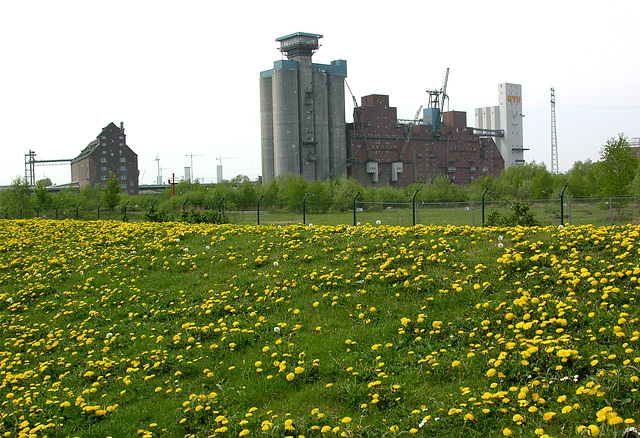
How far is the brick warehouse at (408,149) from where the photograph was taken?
131 meters

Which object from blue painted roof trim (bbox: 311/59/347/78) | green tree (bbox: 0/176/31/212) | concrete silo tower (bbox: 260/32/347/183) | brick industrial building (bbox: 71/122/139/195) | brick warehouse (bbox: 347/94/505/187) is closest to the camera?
green tree (bbox: 0/176/31/212)

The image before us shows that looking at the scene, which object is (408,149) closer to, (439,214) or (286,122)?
(286,122)

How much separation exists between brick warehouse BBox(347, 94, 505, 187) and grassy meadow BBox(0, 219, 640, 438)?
11574cm

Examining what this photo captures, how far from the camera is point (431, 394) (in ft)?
22.3

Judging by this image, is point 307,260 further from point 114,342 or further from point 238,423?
point 238,423

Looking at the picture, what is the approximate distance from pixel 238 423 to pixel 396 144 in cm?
13358

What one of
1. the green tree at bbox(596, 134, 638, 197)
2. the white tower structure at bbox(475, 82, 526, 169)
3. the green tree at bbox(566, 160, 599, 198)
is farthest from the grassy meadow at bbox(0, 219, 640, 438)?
the white tower structure at bbox(475, 82, 526, 169)

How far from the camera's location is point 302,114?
116 m

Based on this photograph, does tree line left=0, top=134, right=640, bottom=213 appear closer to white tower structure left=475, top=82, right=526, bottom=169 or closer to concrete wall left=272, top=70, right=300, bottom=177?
concrete wall left=272, top=70, right=300, bottom=177

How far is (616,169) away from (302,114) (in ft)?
257

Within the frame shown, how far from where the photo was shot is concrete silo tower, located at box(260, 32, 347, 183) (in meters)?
114

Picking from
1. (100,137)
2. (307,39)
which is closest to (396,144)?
(307,39)

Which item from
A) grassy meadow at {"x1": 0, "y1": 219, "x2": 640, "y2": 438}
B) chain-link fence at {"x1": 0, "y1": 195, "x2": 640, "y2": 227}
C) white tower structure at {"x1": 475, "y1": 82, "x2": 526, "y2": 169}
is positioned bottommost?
grassy meadow at {"x1": 0, "y1": 219, "x2": 640, "y2": 438}

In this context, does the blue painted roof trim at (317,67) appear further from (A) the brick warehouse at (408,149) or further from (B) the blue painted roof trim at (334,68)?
(A) the brick warehouse at (408,149)
